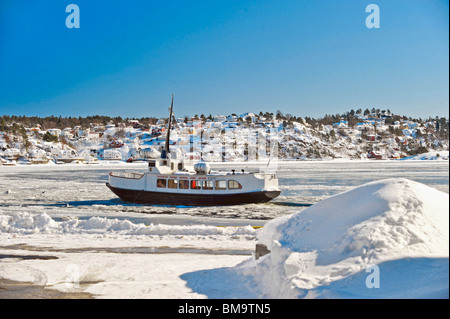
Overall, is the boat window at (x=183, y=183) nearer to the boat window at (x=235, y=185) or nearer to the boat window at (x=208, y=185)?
the boat window at (x=208, y=185)

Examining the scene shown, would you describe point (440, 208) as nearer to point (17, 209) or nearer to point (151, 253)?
point (151, 253)

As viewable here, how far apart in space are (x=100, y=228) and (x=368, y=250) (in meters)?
12.3

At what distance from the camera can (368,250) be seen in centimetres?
723

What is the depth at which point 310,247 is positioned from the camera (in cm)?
813

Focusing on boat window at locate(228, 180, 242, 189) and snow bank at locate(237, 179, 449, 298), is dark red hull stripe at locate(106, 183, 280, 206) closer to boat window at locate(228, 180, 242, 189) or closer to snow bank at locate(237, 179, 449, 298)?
boat window at locate(228, 180, 242, 189)

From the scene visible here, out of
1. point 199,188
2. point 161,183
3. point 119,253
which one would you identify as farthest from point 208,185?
point 119,253

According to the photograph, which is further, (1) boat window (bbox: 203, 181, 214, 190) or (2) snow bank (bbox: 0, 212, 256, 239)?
(1) boat window (bbox: 203, 181, 214, 190)

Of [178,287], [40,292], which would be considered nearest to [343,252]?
[178,287]

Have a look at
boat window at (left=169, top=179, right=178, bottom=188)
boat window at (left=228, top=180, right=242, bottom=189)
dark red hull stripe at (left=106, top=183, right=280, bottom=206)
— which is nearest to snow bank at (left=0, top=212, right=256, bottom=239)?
dark red hull stripe at (left=106, top=183, right=280, bottom=206)

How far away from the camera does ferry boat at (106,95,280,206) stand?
28141 mm

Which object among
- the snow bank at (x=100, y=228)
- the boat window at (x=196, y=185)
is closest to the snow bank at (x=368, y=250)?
the snow bank at (x=100, y=228)

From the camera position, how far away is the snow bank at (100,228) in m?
15.4

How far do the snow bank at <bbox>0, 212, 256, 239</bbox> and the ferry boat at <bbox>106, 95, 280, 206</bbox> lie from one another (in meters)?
11.7
